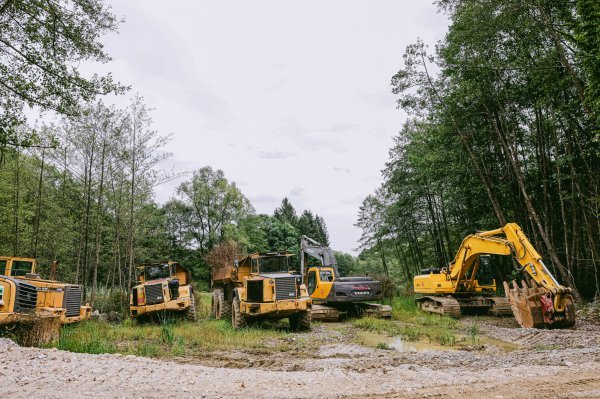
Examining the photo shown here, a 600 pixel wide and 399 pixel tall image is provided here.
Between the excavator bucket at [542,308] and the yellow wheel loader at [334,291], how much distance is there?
4584mm

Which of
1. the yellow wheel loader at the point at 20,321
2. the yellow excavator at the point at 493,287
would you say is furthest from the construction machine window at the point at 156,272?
the yellow excavator at the point at 493,287

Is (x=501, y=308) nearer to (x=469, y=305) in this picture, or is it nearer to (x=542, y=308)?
(x=469, y=305)

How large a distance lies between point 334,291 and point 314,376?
8.48 m

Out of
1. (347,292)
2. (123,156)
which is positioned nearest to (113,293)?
(123,156)

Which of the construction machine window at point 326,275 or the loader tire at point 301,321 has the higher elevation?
the construction machine window at point 326,275

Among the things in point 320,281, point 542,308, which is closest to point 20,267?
point 320,281

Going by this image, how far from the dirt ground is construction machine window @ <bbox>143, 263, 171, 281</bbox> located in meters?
7.84

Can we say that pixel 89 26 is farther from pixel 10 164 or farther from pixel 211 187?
pixel 211 187

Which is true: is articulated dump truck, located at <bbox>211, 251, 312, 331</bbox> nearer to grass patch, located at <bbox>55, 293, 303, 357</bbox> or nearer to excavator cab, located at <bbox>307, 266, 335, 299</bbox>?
grass patch, located at <bbox>55, 293, 303, 357</bbox>

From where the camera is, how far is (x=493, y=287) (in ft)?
48.8

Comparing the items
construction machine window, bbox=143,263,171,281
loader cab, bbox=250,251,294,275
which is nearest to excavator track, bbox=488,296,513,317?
loader cab, bbox=250,251,294,275

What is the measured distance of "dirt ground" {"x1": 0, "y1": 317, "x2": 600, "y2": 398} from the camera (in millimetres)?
4137

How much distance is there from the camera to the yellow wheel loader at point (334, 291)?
44.4ft

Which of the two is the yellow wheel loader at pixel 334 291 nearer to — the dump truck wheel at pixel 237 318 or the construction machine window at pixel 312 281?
the construction machine window at pixel 312 281
